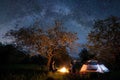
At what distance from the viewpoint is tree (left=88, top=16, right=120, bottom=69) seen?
1903 inches

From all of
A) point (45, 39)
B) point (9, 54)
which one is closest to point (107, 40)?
point (45, 39)

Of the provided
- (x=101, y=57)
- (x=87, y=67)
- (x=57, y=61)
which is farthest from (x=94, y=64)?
(x=57, y=61)

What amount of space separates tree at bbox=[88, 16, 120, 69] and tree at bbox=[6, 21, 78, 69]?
9.24 metres

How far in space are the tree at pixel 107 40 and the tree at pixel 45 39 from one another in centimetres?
924

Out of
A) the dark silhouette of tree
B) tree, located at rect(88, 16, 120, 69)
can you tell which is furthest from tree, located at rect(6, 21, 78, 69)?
the dark silhouette of tree

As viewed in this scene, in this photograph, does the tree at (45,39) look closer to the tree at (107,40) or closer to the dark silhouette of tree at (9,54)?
the tree at (107,40)

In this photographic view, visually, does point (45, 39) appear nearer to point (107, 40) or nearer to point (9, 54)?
point (107, 40)

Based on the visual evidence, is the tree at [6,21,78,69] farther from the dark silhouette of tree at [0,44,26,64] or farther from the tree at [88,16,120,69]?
the dark silhouette of tree at [0,44,26,64]

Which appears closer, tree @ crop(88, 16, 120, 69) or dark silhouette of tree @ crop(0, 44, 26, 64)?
tree @ crop(88, 16, 120, 69)

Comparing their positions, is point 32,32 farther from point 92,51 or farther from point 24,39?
point 92,51

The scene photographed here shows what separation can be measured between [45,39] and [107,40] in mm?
13859

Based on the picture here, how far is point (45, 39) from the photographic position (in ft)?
133

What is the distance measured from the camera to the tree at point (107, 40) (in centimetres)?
4834

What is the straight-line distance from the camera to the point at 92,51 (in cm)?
5206
